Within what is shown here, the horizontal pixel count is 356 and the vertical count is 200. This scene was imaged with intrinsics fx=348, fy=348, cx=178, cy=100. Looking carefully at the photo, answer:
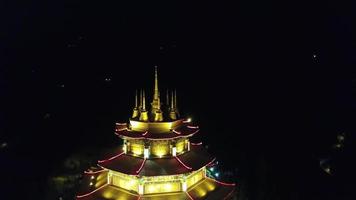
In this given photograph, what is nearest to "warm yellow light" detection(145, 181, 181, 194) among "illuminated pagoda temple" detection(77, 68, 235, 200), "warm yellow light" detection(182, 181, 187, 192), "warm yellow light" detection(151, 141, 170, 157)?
"illuminated pagoda temple" detection(77, 68, 235, 200)

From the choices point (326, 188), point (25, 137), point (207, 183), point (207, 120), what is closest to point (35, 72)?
point (25, 137)

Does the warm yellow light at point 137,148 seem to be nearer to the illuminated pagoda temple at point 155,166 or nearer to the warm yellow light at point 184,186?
the illuminated pagoda temple at point 155,166

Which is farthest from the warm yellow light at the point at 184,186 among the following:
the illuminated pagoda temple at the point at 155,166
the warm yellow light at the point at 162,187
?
the warm yellow light at the point at 162,187

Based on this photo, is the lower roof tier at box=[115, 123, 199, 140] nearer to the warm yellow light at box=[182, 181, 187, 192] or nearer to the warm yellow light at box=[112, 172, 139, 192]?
the warm yellow light at box=[112, 172, 139, 192]

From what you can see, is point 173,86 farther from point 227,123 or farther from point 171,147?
point 171,147

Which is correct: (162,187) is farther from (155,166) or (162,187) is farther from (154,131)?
(154,131)

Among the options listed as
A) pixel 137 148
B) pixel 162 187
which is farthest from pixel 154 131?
pixel 162 187
